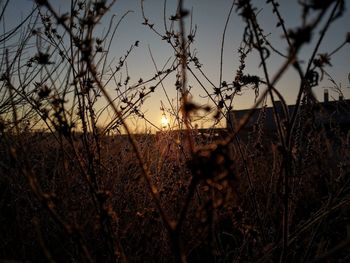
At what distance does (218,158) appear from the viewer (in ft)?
2.69

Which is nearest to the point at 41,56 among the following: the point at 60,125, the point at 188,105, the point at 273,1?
the point at 60,125

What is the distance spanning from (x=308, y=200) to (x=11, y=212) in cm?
367

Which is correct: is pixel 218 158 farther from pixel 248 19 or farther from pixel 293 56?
pixel 248 19

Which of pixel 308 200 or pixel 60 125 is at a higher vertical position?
pixel 60 125

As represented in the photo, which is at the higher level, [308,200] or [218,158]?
[218,158]

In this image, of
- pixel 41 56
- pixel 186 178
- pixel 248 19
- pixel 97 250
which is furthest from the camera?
pixel 186 178

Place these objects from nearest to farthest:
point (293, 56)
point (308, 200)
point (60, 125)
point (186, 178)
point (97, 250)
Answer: point (293, 56)
point (60, 125)
point (97, 250)
point (186, 178)
point (308, 200)

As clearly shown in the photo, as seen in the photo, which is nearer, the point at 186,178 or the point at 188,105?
the point at 188,105

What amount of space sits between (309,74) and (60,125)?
31.9 inches

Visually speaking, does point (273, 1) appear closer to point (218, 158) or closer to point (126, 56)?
point (218, 158)

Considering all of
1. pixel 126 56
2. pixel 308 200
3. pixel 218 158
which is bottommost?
pixel 308 200

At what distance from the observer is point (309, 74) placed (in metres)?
1.12

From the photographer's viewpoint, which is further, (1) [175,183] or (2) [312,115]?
(1) [175,183]

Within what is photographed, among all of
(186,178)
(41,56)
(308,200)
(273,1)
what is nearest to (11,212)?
(186,178)
